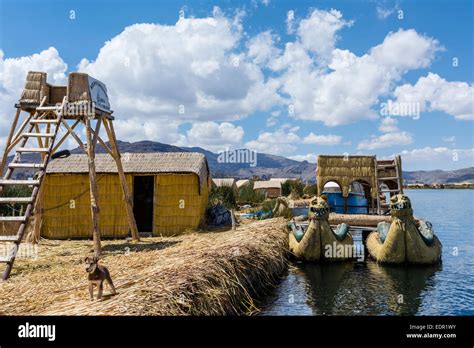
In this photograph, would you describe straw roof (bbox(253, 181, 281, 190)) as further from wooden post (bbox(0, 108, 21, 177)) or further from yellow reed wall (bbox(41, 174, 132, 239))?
wooden post (bbox(0, 108, 21, 177))

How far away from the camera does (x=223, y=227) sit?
16422mm

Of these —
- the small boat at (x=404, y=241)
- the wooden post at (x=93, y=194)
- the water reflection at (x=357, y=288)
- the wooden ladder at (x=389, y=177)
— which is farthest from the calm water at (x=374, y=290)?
the wooden ladder at (x=389, y=177)

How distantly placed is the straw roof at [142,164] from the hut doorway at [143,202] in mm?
1839

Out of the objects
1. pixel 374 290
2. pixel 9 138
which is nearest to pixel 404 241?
pixel 374 290

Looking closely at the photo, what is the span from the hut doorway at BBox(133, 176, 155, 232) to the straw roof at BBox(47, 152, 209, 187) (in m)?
1.84

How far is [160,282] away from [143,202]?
12.3 m

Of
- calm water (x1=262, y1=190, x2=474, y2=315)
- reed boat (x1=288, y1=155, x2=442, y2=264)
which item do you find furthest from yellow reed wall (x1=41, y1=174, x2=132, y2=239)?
calm water (x1=262, y1=190, x2=474, y2=315)

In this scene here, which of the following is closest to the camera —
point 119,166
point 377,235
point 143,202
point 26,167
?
point 26,167

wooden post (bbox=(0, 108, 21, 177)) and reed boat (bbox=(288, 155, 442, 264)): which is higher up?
Answer: wooden post (bbox=(0, 108, 21, 177))

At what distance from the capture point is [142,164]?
15734 mm

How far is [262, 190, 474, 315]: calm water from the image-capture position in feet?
27.2

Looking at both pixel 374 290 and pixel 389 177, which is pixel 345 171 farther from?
pixel 374 290
